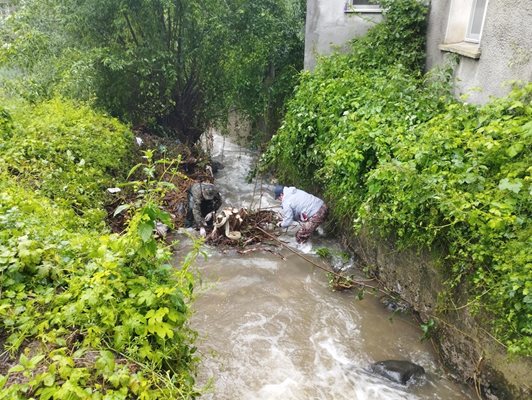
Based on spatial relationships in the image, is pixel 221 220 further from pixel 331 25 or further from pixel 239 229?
pixel 331 25

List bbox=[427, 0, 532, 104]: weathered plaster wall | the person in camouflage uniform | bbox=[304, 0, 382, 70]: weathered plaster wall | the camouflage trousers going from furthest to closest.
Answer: bbox=[304, 0, 382, 70]: weathered plaster wall < the person in camouflage uniform < the camouflage trousers < bbox=[427, 0, 532, 104]: weathered plaster wall

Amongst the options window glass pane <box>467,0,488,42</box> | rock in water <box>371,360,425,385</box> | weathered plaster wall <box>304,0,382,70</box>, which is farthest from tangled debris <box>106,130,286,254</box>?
window glass pane <box>467,0,488,42</box>

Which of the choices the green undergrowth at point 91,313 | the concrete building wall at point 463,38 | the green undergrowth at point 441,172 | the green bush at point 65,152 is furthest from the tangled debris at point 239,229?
the concrete building wall at point 463,38

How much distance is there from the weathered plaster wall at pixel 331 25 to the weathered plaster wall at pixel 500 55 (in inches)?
127

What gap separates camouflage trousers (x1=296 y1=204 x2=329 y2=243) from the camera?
7.15 m

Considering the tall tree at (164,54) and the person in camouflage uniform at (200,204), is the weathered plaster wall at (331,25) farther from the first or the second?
the person in camouflage uniform at (200,204)

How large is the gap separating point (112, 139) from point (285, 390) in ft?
18.8

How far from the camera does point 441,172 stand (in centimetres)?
416

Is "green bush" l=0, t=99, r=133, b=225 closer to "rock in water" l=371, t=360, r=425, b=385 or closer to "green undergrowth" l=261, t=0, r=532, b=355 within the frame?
"green undergrowth" l=261, t=0, r=532, b=355

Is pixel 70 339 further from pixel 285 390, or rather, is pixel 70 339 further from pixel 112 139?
pixel 112 139

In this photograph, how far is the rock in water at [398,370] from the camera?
420cm

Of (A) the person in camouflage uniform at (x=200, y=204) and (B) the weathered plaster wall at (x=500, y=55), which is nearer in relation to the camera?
(B) the weathered plaster wall at (x=500, y=55)

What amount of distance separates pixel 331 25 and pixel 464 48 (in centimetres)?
373

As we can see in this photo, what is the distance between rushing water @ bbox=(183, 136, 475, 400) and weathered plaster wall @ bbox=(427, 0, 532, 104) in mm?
3346
